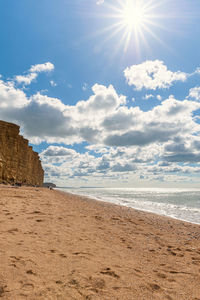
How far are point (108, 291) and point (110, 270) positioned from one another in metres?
0.88

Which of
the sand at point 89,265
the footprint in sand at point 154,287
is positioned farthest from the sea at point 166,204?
the footprint in sand at point 154,287

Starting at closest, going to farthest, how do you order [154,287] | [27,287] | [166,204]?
[27,287]
[154,287]
[166,204]

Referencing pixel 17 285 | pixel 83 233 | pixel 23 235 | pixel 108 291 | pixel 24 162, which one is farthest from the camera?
pixel 24 162

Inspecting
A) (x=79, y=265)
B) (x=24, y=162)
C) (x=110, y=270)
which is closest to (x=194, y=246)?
(x=110, y=270)

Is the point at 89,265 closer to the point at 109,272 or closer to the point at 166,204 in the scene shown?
the point at 109,272

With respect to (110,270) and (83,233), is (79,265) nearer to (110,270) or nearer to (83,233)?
(110,270)

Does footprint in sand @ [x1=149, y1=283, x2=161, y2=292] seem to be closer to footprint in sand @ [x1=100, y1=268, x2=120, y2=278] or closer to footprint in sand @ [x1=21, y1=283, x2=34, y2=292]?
footprint in sand @ [x1=100, y1=268, x2=120, y2=278]

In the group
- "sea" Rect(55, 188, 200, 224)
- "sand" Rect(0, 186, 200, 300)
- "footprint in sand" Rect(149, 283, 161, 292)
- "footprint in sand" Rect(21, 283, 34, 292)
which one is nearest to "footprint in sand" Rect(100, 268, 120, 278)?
"sand" Rect(0, 186, 200, 300)

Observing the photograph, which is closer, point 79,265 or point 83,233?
point 79,265

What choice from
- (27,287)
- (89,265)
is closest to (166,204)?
(89,265)

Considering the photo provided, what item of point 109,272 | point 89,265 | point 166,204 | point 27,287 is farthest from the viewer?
point 166,204

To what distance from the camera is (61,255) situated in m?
4.70

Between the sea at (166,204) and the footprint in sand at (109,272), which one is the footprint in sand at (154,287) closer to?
the footprint in sand at (109,272)

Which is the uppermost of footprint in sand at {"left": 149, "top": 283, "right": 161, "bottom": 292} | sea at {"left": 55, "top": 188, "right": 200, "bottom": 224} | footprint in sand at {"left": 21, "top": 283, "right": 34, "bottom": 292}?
footprint in sand at {"left": 21, "top": 283, "right": 34, "bottom": 292}
